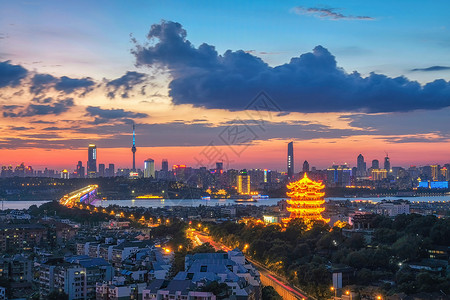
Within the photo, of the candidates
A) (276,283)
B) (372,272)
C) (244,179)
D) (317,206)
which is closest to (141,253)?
(276,283)

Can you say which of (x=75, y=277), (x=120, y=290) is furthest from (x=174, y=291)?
(x=75, y=277)

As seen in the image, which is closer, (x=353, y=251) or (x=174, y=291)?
(x=174, y=291)

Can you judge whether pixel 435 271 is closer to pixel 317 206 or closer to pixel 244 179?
pixel 317 206

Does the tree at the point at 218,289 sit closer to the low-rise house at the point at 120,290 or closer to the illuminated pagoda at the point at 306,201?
the low-rise house at the point at 120,290

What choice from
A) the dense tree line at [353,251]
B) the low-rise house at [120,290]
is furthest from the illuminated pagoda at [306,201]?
the low-rise house at [120,290]

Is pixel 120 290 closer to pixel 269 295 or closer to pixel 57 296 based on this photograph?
pixel 57 296

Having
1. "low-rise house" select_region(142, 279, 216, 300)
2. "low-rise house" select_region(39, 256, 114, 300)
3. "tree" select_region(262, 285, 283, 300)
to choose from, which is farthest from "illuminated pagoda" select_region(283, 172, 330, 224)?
"low-rise house" select_region(142, 279, 216, 300)

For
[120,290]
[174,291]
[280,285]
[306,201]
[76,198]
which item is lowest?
[280,285]

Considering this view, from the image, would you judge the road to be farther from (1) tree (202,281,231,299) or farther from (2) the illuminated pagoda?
(2) the illuminated pagoda
